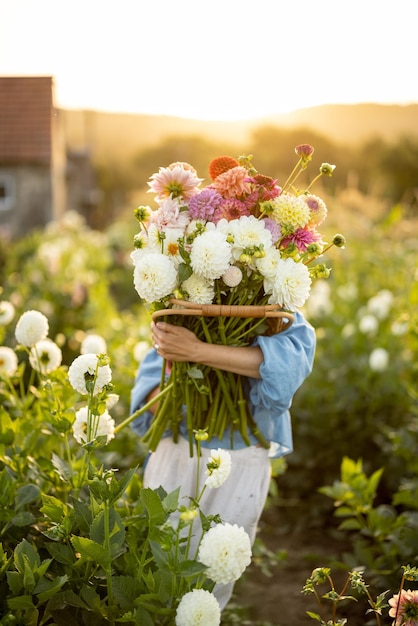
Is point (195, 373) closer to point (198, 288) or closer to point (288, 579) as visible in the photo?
point (198, 288)

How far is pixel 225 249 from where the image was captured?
214 centimetres

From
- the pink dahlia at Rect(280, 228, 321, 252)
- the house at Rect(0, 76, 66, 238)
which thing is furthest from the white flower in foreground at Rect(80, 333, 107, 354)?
the house at Rect(0, 76, 66, 238)

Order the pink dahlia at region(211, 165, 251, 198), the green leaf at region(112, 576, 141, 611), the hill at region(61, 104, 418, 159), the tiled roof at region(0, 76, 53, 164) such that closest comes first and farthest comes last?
the green leaf at region(112, 576, 141, 611) → the pink dahlia at region(211, 165, 251, 198) → the tiled roof at region(0, 76, 53, 164) → the hill at region(61, 104, 418, 159)

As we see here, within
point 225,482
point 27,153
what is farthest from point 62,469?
point 27,153

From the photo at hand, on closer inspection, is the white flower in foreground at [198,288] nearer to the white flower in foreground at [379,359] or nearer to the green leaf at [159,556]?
the green leaf at [159,556]

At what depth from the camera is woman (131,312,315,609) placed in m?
2.37

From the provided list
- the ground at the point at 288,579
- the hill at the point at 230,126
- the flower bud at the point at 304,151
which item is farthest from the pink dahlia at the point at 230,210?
the hill at the point at 230,126

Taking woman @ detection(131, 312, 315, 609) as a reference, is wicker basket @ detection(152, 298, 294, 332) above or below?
above

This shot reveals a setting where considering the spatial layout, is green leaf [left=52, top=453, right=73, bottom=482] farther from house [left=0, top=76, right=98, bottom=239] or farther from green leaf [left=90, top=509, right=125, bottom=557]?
house [left=0, top=76, right=98, bottom=239]

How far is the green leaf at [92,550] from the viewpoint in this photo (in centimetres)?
191

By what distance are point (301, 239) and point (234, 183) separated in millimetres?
258

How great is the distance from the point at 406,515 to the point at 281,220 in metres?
1.65

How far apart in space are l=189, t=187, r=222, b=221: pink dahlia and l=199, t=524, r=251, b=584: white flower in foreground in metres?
0.90

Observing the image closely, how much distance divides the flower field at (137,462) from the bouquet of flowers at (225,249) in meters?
0.30
